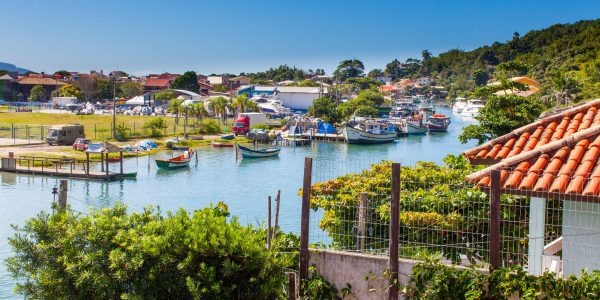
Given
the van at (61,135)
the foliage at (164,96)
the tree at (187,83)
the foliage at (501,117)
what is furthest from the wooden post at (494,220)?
the tree at (187,83)

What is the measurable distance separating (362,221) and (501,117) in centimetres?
1635

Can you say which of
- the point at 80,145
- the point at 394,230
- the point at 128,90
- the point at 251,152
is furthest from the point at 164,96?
the point at 394,230

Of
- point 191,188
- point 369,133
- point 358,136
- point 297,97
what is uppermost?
point 297,97

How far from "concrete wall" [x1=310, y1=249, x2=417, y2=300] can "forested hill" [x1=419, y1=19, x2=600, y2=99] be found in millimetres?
19537

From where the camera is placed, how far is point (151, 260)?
9148 millimetres

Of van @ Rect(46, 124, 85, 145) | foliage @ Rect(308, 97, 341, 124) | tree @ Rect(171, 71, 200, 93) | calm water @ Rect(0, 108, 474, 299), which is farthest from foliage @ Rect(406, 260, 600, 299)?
tree @ Rect(171, 71, 200, 93)

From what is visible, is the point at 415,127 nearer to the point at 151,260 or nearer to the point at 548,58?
the point at 548,58

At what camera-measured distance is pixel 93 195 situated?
3922cm

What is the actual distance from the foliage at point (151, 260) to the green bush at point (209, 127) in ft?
220

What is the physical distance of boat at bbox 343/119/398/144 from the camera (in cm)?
7488

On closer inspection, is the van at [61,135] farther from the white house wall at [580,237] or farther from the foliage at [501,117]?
the white house wall at [580,237]

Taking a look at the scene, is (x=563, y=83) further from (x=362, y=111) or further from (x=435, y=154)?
(x=362, y=111)

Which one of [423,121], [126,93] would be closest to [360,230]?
[423,121]

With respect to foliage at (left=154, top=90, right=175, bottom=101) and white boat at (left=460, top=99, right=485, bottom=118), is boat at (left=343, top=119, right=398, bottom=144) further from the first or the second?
foliage at (left=154, top=90, right=175, bottom=101)
